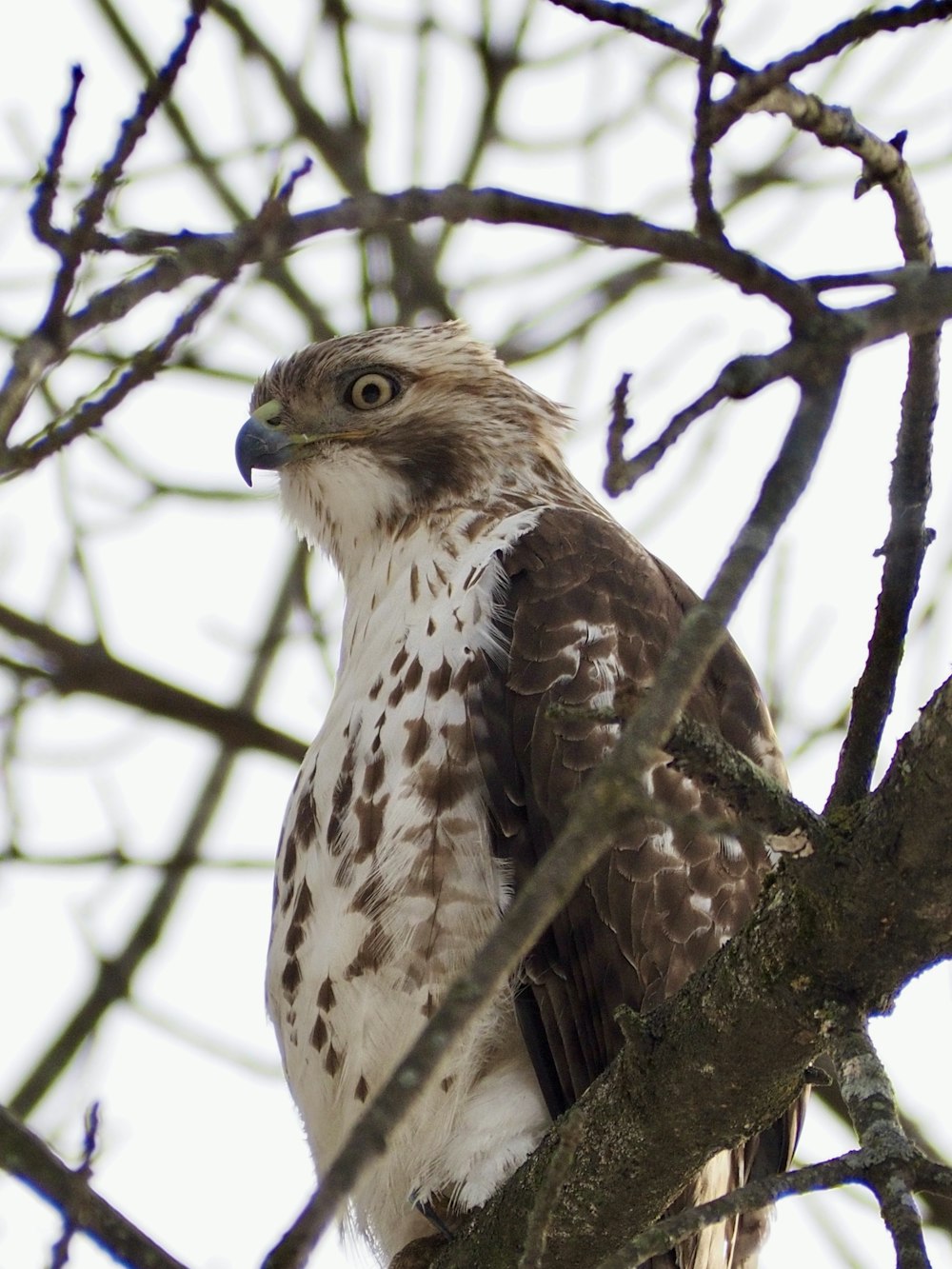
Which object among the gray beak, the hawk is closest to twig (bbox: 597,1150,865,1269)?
the hawk

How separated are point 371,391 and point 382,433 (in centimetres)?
24

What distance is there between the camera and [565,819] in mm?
4574

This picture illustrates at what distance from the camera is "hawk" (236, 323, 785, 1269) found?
4578 millimetres

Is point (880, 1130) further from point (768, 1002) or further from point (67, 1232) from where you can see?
point (67, 1232)

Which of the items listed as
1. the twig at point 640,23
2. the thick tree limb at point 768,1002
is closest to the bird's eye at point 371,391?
the thick tree limb at point 768,1002

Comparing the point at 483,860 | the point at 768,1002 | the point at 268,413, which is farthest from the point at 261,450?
the point at 768,1002

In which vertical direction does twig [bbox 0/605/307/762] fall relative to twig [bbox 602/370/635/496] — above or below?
above

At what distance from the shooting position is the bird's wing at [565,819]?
4551 millimetres

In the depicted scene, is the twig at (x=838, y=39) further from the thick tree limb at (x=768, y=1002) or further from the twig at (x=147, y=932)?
the twig at (x=147, y=932)

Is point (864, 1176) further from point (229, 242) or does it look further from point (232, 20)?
point (232, 20)

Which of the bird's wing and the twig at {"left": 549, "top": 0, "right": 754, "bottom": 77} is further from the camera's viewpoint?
the bird's wing

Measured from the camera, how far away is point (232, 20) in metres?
8.16

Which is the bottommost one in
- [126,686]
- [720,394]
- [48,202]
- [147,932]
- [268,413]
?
[720,394]

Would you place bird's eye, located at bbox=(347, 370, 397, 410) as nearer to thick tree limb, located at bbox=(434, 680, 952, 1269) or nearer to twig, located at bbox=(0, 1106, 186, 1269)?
thick tree limb, located at bbox=(434, 680, 952, 1269)
